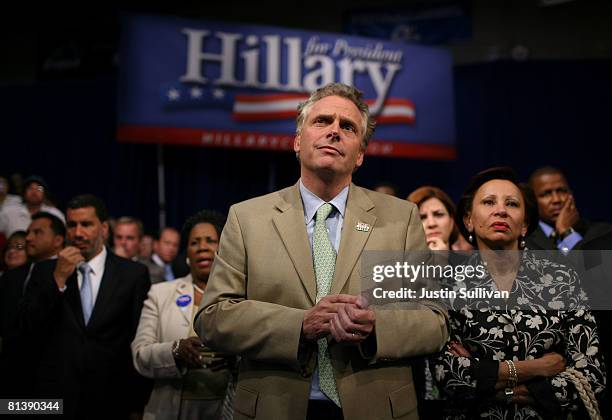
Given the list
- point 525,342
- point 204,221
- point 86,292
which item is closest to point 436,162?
point 204,221

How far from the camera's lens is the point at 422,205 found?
10.5 ft

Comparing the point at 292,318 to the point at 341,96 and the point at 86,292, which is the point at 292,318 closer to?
the point at 341,96

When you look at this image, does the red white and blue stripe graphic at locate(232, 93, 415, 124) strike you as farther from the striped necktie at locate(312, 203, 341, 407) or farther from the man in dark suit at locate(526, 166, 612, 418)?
the striped necktie at locate(312, 203, 341, 407)

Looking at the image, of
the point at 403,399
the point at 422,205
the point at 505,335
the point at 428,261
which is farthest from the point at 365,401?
the point at 422,205

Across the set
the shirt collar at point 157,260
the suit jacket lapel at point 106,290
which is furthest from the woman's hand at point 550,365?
the shirt collar at point 157,260

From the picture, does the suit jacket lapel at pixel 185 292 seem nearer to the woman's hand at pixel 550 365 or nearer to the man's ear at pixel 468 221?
the man's ear at pixel 468 221

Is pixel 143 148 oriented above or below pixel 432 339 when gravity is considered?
above

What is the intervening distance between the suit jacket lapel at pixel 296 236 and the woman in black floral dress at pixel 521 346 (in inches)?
20.2

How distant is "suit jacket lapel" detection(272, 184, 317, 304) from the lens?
1.78 meters

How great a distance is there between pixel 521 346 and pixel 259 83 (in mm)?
5179

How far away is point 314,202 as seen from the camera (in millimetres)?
1928

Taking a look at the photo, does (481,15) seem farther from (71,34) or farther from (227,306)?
(227,306)

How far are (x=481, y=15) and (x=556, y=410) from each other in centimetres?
660

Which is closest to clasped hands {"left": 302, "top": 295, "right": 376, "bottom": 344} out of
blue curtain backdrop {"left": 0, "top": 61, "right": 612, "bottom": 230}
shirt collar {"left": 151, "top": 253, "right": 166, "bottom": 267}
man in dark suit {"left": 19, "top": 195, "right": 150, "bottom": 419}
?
man in dark suit {"left": 19, "top": 195, "right": 150, "bottom": 419}
